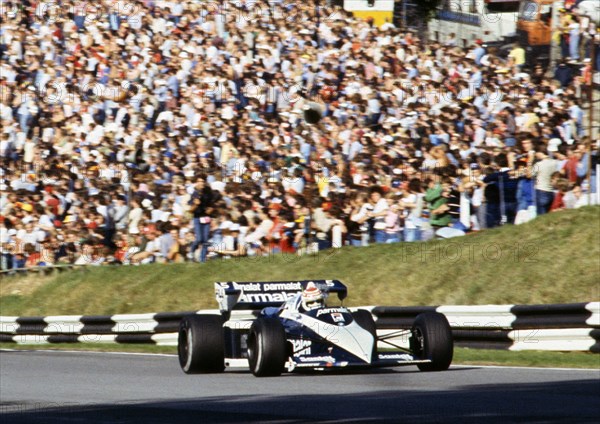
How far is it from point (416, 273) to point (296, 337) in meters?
5.81

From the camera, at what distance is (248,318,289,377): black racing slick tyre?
33.0ft

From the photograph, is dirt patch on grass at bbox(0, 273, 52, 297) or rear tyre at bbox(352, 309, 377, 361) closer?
rear tyre at bbox(352, 309, 377, 361)

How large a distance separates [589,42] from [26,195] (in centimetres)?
973

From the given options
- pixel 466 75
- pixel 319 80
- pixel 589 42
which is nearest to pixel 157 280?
pixel 319 80

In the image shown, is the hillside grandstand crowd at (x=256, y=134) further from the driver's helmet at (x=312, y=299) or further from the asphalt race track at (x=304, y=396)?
the asphalt race track at (x=304, y=396)

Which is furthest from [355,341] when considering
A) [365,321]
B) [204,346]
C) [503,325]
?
[503,325]

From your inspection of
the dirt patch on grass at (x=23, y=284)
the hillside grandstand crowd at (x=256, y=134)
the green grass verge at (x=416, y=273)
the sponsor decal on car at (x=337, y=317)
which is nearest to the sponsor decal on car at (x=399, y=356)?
the sponsor decal on car at (x=337, y=317)

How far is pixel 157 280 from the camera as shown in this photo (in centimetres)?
1898

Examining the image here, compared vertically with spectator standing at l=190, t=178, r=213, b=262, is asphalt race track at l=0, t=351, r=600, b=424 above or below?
below

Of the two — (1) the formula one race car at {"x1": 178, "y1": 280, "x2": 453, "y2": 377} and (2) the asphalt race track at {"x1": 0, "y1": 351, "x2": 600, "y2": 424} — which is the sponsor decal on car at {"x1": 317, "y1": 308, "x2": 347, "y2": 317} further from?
(2) the asphalt race track at {"x1": 0, "y1": 351, "x2": 600, "y2": 424}

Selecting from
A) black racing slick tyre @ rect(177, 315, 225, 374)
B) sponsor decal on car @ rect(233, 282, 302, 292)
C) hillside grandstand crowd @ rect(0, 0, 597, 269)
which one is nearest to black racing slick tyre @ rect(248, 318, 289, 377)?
black racing slick tyre @ rect(177, 315, 225, 374)

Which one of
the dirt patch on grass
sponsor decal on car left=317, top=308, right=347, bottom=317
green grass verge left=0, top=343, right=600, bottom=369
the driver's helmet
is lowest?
the dirt patch on grass

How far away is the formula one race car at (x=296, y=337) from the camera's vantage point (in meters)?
10.1

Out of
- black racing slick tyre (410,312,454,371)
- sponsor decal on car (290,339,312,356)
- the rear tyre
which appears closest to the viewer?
black racing slick tyre (410,312,454,371)
